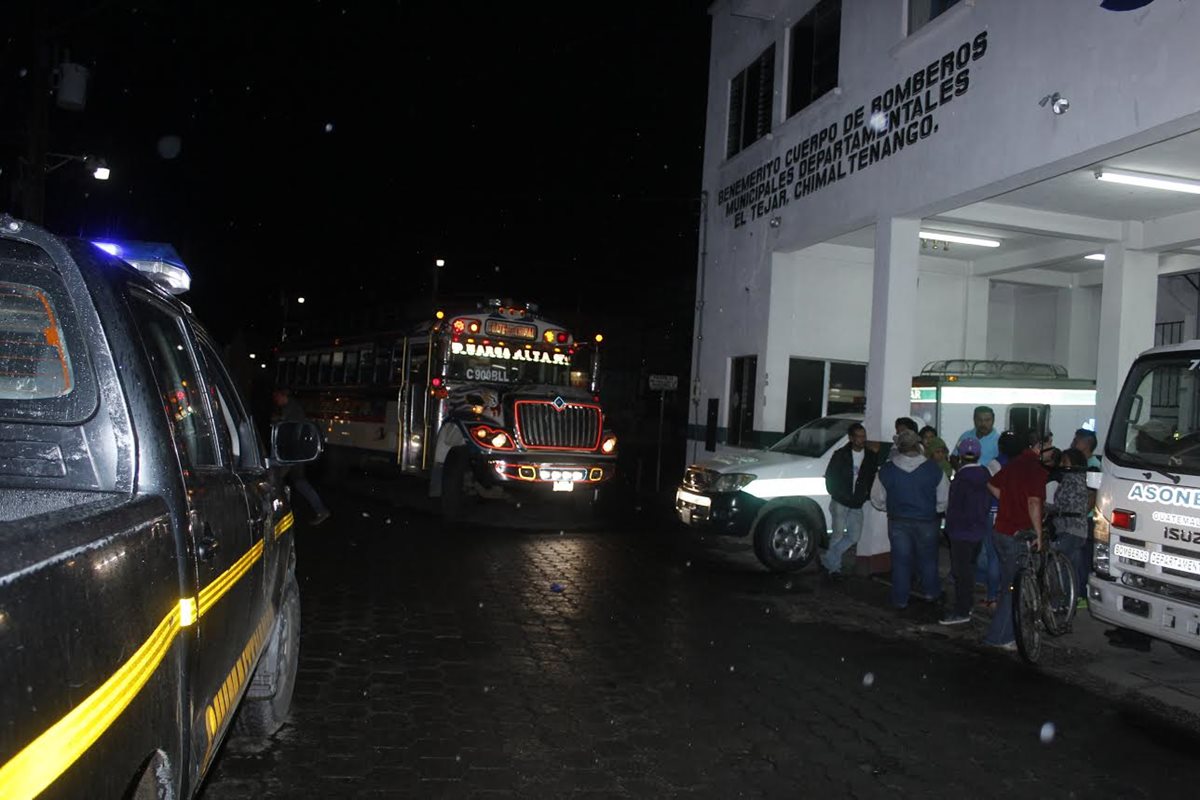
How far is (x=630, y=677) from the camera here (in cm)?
638

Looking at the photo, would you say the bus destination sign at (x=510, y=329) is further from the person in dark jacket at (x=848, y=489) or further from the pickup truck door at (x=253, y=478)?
the pickup truck door at (x=253, y=478)

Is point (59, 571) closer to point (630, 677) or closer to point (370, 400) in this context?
point (630, 677)

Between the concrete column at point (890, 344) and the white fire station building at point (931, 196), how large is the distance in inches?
1.0

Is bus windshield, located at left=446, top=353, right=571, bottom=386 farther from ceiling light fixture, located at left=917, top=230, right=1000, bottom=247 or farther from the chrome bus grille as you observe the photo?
ceiling light fixture, located at left=917, top=230, right=1000, bottom=247

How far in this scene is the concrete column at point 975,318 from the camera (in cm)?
1648

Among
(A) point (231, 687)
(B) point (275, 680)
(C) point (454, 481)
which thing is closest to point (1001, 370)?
(C) point (454, 481)

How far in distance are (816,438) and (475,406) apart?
5228mm

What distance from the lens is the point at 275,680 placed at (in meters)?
4.82

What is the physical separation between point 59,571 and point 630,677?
4.95 metres

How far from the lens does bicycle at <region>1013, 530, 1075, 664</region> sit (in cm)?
730

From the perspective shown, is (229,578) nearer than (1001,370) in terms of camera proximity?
Yes

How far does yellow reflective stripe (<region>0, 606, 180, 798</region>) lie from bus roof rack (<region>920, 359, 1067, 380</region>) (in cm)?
1198

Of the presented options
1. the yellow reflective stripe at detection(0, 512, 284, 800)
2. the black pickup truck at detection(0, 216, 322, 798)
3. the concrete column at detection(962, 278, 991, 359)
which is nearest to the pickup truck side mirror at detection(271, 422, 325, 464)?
the black pickup truck at detection(0, 216, 322, 798)

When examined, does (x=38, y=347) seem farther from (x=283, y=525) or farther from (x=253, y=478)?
(x=283, y=525)
